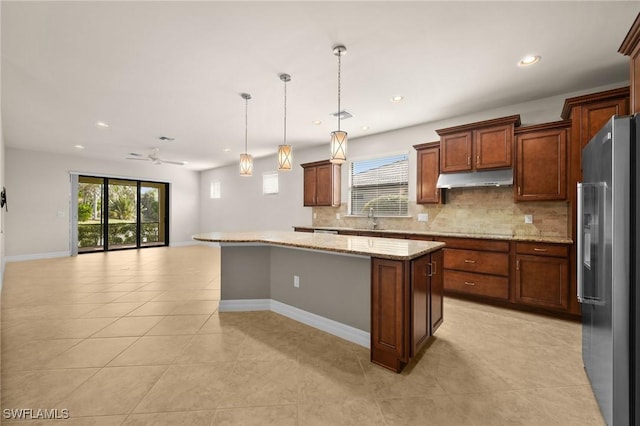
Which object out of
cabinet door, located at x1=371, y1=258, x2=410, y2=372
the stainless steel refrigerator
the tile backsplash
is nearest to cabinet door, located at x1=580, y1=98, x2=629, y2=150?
the tile backsplash

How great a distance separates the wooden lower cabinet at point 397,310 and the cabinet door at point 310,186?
3.83 m

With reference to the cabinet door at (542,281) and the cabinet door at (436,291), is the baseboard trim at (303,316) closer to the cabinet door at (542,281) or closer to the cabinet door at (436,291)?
the cabinet door at (436,291)

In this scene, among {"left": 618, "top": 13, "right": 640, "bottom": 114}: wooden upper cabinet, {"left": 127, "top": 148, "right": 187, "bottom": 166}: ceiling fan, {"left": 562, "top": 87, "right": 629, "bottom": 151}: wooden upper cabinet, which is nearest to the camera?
{"left": 618, "top": 13, "right": 640, "bottom": 114}: wooden upper cabinet

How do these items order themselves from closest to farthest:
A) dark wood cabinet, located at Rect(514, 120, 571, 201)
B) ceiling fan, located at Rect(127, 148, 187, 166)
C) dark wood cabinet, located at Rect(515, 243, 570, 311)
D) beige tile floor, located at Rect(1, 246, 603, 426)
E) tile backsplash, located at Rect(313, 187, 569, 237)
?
1. beige tile floor, located at Rect(1, 246, 603, 426)
2. dark wood cabinet, located at Rect(515, 243, 570, 311)
3. dark wood cabinet, located at Rect(514, 120, 571, 201)
4. tile backsplash, located at Rect(313, 187, 569, 237)
5. ceiling fan, located at Rect(127, 148, 187, 166)

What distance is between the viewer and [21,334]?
2.54 metres

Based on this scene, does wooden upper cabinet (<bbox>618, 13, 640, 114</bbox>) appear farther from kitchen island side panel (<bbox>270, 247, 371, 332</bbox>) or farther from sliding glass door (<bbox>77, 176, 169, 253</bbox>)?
sliding glass door (<bbox>77, 176, 169, 253</bbox>)

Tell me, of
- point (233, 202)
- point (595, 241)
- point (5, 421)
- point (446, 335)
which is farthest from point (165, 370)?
point (233, 202)

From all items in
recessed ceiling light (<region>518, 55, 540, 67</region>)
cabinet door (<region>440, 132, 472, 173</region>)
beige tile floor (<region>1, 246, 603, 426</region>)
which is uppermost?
recessed ceiling light (<region>518, 55, 540, 67</region>)

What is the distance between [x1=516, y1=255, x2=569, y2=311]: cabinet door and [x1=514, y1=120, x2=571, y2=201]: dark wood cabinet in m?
0.79

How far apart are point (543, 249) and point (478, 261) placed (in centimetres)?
69

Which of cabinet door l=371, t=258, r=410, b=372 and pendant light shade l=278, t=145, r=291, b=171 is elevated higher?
pendant light shade l=278, t=145, r=291, b=171

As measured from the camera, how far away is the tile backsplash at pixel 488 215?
3.47 meters

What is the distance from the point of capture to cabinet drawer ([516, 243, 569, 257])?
2977mm

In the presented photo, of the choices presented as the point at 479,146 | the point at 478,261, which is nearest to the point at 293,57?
the point at 479,146
